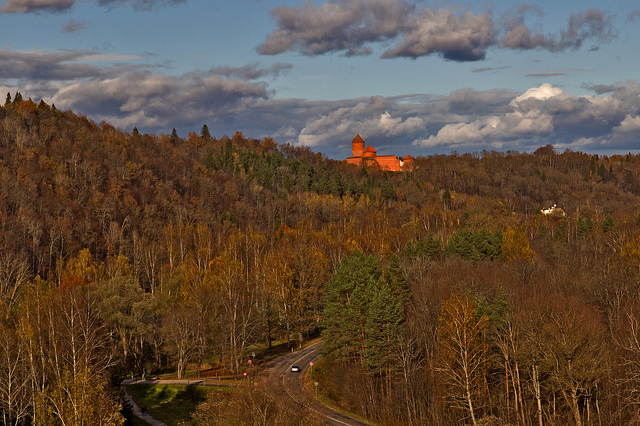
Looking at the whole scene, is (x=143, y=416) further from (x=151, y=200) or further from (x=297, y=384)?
(x=151, y=200)

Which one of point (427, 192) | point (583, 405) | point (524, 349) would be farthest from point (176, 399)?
point (427, 192)

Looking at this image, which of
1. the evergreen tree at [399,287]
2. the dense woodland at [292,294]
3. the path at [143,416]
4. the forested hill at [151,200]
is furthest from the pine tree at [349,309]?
the forested hill at [151,200]

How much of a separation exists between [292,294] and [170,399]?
29456 mm

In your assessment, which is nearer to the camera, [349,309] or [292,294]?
[349,309]

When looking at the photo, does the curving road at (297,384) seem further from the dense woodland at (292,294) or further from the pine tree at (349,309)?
the pine tree at (349,309)

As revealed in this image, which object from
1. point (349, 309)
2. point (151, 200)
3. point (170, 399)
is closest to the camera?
point (170, 399)

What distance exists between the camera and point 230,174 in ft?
614

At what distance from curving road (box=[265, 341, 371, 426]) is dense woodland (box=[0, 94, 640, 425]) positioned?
324 cm

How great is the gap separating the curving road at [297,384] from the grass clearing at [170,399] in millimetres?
7652

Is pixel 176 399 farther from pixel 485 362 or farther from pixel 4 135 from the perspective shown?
pixel 4 135

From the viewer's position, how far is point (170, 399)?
2261 inches

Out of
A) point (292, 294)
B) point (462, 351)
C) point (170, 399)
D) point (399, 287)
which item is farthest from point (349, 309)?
point (292, 294)

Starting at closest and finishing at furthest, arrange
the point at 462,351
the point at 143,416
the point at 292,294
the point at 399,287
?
the point at 462,351
the point at 143,416
the point at 399,287
the point at 292,294

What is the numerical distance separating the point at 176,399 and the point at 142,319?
15.3 m
